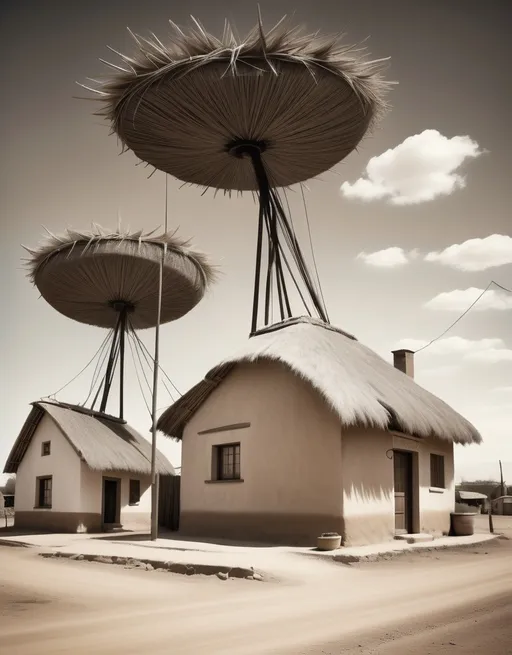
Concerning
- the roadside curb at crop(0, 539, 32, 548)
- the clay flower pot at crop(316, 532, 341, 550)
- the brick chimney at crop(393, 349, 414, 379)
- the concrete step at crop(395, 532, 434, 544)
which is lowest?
the roadside curb at crop(0, 539, 32, 548)

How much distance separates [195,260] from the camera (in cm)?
2672

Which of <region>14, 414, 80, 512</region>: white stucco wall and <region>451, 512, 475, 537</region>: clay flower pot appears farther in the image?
<region>14, 414, 80, 512</region>: white stucco wall

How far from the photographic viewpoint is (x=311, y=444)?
15.1 meters

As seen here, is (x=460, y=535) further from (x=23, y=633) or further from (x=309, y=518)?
(x=23, y=633)

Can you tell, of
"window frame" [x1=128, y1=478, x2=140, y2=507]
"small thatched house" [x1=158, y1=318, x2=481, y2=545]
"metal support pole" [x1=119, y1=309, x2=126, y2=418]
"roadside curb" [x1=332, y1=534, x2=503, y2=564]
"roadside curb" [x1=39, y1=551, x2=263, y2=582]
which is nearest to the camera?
"roadside curb" [x1=39, y1=551, x2=263, y2=582]

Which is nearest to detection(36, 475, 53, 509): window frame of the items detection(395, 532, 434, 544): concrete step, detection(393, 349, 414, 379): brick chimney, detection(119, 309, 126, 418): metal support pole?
detection(119, 309, 126, 418): metal support pole

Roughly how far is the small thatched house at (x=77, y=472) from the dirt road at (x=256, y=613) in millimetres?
11156

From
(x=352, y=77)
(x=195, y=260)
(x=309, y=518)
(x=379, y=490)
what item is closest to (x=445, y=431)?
(x=379, y=490)

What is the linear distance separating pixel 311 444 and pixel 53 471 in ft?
39.7

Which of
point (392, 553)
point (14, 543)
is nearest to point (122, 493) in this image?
point (14, 543)

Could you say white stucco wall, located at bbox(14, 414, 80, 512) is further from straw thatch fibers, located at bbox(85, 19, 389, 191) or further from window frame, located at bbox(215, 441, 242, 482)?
straw thatch fibers, located at bbox(85, 19, 389, 191)

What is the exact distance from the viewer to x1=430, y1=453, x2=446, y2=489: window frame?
18.3 m

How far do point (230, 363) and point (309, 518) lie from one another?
412 centimetres

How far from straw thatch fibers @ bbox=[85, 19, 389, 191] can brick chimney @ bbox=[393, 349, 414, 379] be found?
250 inches
